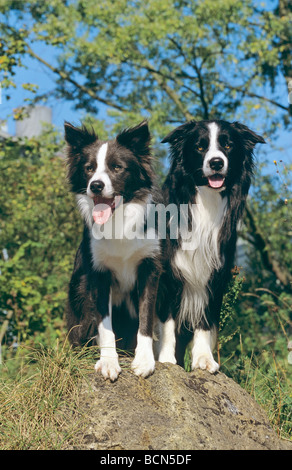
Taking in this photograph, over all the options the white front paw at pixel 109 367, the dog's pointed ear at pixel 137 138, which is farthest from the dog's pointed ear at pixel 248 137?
the white front paw at pixel 109 367

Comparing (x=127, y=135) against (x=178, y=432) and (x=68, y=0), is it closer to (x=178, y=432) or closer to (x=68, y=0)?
(x=178, y=432)

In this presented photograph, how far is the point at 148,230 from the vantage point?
3.77 meters

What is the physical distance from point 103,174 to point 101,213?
0.26 m


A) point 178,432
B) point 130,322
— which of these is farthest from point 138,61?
point 178,432

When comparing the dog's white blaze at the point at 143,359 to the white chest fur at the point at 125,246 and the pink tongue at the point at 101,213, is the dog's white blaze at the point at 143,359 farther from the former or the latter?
the pink tongue at the point at 101,213

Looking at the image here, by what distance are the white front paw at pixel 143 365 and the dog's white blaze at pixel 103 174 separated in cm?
105

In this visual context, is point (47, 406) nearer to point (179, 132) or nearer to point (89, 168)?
point (89, 168)

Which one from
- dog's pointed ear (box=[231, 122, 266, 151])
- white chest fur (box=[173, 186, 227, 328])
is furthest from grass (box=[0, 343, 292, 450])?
dog's pointed ear (box=[231, 122, 266, 151])

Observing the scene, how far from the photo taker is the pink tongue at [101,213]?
3631mm

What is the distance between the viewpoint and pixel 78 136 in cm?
388

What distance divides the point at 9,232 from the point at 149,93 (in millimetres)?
3388

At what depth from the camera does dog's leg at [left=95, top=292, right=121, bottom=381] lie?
3414 millimetres

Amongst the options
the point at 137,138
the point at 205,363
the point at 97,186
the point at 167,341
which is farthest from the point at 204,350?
the point at 137,138

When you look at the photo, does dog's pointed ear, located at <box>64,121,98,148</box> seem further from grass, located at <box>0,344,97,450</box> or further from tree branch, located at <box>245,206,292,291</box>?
tree branch, located at <box>245,206,292,291</box>
